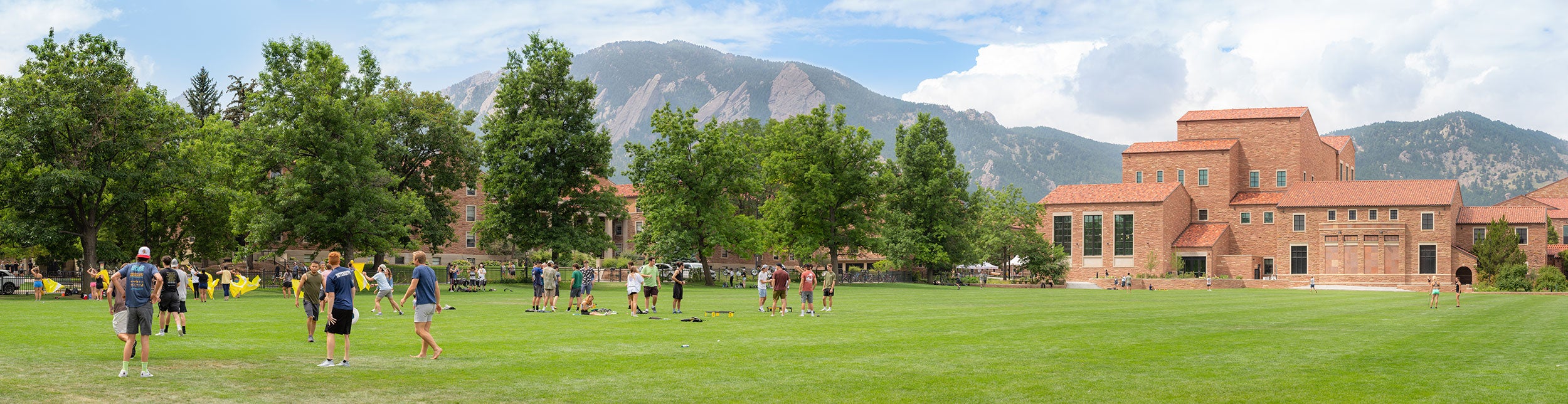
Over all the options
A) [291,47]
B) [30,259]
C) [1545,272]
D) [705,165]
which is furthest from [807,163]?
[30,259]

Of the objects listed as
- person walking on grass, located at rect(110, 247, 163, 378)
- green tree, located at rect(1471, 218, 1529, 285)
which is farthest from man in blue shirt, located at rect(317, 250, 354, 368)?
green tree, located at rect(1471, 218, 1529, 285)

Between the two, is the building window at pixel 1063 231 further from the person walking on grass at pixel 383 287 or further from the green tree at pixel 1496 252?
the person walking on grass at pixel 383 287

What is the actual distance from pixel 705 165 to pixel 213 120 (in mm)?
27221

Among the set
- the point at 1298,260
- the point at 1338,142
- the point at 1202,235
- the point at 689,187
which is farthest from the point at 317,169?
the point at 1338,142

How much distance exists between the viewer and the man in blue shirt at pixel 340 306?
1529 cm

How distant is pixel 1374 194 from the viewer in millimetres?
89438

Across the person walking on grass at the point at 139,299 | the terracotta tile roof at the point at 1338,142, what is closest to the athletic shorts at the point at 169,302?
the person walking on grass at the point at 139,299

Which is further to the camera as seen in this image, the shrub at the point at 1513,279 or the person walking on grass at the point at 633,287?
the shrub at the point at 1513,279

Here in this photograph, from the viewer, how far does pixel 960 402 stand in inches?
494

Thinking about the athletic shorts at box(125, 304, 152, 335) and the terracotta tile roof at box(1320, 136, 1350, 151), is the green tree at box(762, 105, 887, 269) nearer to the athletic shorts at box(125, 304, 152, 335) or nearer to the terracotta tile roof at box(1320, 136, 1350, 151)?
the terracotta tile roof at box(1320, 136, 1350, 151)

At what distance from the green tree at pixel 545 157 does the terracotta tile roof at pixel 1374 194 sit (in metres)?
57.8

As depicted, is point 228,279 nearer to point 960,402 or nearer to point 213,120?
point 213,120

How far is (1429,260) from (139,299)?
92372 mm

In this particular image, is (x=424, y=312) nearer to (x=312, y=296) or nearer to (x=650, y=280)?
(x=312, y=296)
